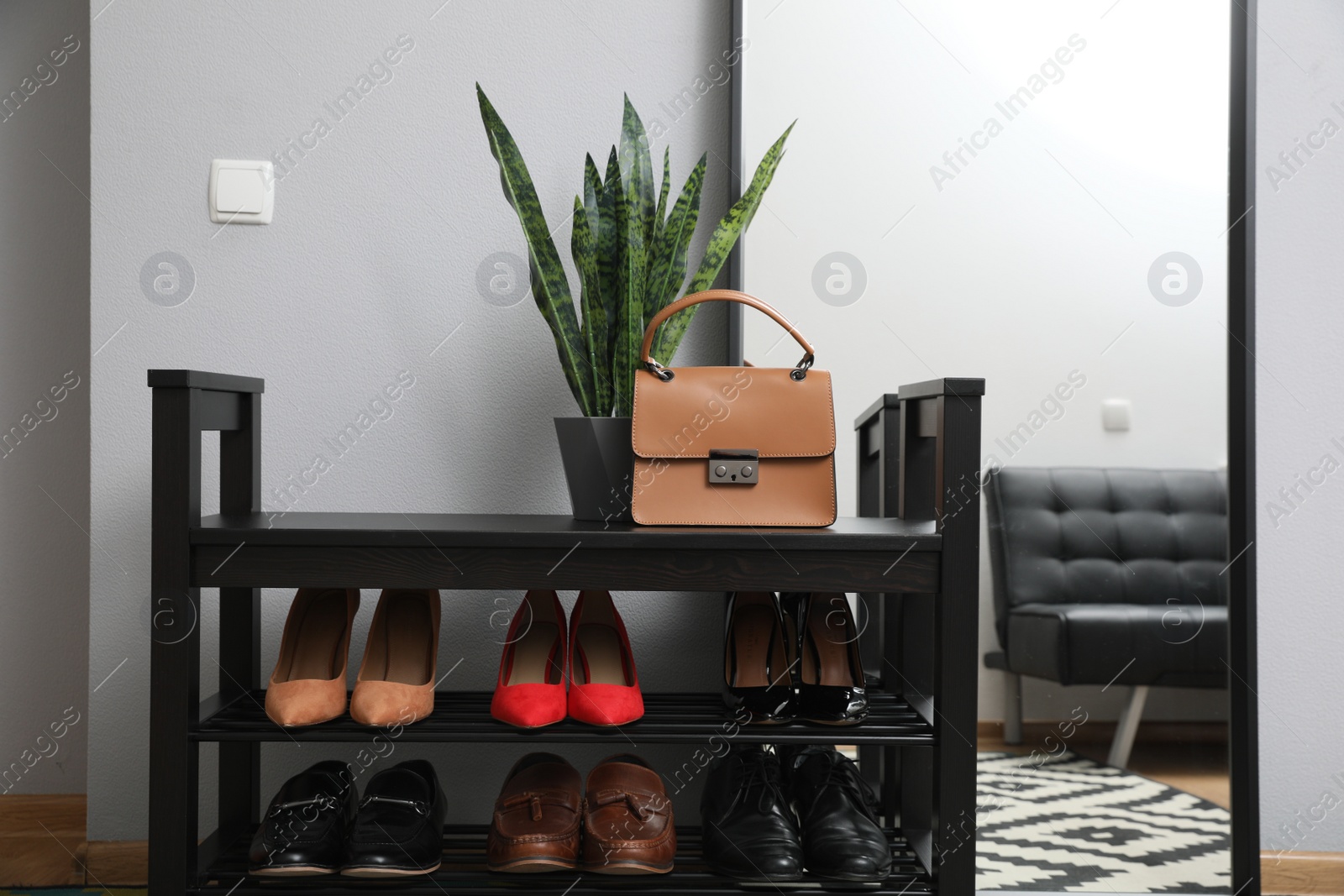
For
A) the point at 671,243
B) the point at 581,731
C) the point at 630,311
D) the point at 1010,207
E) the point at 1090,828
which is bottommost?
the point at 1090,828

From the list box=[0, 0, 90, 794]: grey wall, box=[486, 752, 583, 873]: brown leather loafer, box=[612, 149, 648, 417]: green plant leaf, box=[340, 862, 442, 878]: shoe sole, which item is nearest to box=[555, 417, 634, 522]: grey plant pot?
box=[612, 149, 648, 417]: green plant leaf

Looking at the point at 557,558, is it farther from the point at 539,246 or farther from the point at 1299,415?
the point at 1299,415

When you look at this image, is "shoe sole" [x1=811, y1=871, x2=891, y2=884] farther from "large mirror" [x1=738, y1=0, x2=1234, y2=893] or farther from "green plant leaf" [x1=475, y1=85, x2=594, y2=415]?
"green plant leaf" [x1=475, y1=85, x2=594, y2=415]

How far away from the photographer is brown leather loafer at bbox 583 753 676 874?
3.46 feet

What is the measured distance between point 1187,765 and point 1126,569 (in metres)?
0.33

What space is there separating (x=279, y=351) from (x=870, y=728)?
3.47ft

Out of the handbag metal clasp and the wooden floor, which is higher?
the handbag metal clasp

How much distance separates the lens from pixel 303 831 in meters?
1.06

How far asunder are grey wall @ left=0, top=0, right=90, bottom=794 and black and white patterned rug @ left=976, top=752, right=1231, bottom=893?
1.60 meters

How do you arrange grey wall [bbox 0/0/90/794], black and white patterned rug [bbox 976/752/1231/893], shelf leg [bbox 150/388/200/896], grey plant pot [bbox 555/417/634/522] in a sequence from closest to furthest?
1. shelf leg [bbox 150/388/200/896]
2. grey plant pot [bbox 555/417/634/522]
3. black and white patterned rug [bbox 976/752/1231/893]
4. grey wall [bbox 0/0/90/794]

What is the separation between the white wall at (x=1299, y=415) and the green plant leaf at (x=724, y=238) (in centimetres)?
87

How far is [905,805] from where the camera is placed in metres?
1.25

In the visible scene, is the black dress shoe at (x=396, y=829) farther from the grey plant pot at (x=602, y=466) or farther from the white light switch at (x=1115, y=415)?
the white light switch at (x=1115, y=415)

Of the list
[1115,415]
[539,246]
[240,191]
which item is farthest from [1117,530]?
[240,191]
